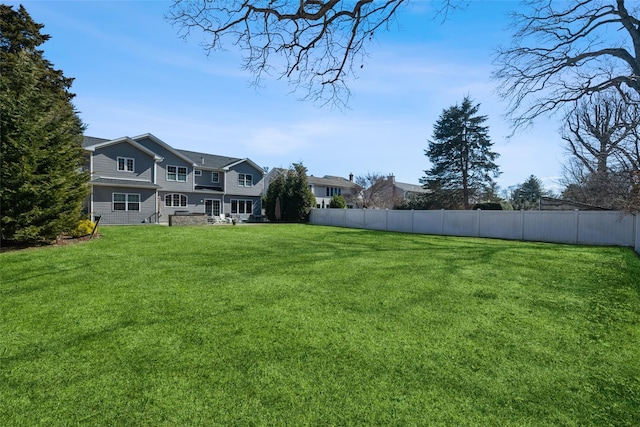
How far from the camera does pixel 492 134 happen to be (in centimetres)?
3191

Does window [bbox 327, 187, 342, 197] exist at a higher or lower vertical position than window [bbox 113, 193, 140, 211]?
higher

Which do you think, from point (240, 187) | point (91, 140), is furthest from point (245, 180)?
point (91, 140)

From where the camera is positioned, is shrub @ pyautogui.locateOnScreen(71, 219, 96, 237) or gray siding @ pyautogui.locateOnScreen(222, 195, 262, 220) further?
gray siding @ pyautogui.locateOnScreen(222, 195, 262, 220)

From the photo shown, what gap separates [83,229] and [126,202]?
10232 millimetres

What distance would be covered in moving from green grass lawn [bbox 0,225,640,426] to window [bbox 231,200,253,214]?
69.2 feet

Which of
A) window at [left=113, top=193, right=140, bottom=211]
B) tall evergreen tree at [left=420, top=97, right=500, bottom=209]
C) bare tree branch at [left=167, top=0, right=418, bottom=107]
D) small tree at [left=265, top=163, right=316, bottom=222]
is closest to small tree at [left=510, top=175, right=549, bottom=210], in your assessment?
tall evergreen tree at [left=420, top=97, right=500, bottom=209]

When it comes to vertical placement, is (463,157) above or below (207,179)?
above

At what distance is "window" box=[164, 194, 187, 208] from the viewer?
78.3ft

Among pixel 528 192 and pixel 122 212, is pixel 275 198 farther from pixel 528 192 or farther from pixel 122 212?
pixel 528 192

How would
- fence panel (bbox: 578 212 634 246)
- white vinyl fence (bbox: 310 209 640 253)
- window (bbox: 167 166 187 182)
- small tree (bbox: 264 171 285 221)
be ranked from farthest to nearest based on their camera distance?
small tree (bbox: 264 171 285 221) → window (bbox: 167 166 187 182) → white vinyl fence (bbox: 310 209 640 253) → fence panel (bbox: 578 212 634 246)

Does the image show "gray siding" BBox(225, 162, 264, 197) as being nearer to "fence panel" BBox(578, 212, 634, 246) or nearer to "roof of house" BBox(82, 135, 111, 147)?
"roof of house" BBox(82, 135, 111, 147)

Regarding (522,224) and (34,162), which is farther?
(522,224)

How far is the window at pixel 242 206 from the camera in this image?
91.2ft

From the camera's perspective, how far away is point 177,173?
24.2 meters
